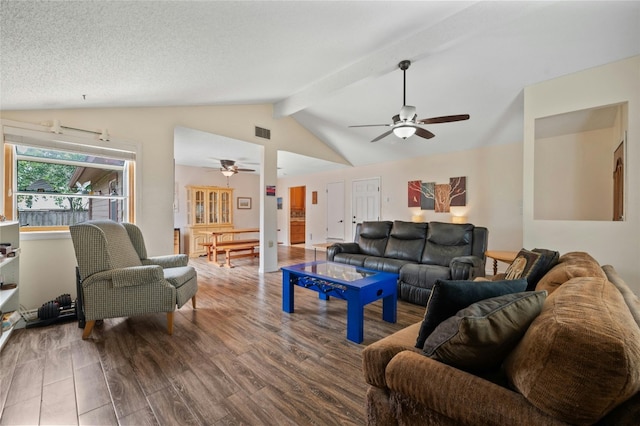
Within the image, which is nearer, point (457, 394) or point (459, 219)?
point (457, 394)

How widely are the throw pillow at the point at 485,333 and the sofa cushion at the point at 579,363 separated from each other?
7 cm

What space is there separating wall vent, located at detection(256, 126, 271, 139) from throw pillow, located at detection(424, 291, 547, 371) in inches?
172

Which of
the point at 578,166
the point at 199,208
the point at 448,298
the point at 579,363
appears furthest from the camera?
the point at 199,208

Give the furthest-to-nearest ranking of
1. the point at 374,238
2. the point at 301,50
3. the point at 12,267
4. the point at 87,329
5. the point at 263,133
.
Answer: the point at 263,133 < the point at 374,238 < the point at 301,50 < the point at 12,267 < the point at 87,329

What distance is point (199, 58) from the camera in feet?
7.74

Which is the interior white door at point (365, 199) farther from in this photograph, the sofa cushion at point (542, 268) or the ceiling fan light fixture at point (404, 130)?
the sofa cushion at point (542, 268)

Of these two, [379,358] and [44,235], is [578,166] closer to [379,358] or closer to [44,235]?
[379,358]

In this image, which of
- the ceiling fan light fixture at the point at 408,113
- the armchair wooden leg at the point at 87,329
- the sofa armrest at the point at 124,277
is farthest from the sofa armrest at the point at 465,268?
the armchair wooden leg at the point at 87,329

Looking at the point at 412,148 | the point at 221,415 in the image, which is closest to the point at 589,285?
the point at 221,415

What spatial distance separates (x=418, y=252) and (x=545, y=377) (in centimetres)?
314

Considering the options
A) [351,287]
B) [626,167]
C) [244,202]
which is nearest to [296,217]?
[244,202]

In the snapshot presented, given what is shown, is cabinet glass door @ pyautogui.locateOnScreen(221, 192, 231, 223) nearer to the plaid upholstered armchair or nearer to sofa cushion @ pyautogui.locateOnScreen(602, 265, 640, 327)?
the plaid upholstered armchair

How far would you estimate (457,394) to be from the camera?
0.89 meters

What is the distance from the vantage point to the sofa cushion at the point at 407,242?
3.84 m
